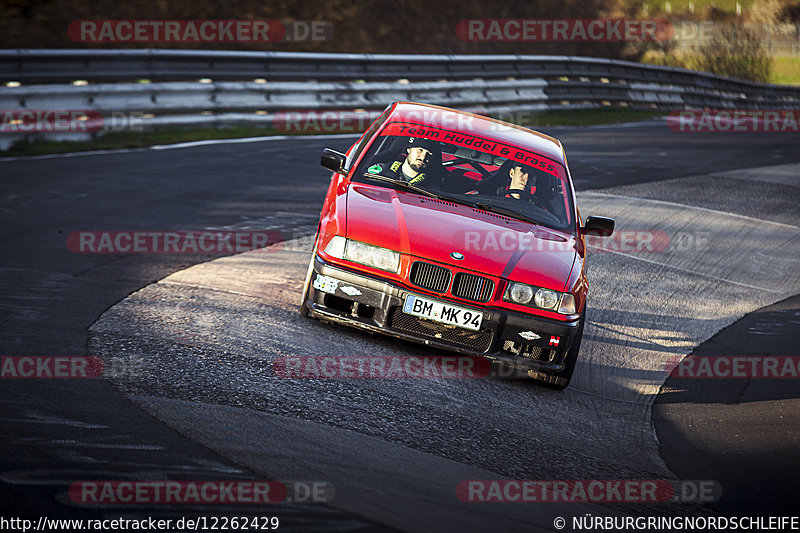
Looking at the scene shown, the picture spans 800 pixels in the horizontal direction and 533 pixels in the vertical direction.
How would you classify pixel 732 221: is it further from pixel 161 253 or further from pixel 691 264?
pixel 161 253

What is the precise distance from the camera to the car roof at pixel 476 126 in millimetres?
7562

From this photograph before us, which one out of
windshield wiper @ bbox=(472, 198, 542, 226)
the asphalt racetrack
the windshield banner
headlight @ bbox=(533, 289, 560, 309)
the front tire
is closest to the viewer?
the asphalt racetrack

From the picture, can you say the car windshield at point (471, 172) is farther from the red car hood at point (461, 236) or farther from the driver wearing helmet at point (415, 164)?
the red car hood at point (461, 236)

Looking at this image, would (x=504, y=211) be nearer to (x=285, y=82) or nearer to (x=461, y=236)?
(x=461, y=236)

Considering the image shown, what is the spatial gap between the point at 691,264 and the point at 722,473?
576cm

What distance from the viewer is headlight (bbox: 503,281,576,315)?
235 inches

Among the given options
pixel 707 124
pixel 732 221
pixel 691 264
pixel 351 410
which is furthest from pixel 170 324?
pixel 707 124

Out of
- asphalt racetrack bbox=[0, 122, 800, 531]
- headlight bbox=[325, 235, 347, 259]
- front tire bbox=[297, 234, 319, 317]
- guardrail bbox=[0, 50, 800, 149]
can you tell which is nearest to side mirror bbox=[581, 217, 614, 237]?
asphalt racetrack bbox=[0, 122, 800, 531]

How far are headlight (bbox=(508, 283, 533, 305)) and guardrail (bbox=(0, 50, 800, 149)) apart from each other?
29.1 feet

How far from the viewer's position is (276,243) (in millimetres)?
8977

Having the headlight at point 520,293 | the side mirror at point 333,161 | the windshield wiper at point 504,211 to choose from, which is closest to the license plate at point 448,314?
the headlight at point 520,293

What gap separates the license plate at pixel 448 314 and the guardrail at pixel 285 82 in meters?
8.54

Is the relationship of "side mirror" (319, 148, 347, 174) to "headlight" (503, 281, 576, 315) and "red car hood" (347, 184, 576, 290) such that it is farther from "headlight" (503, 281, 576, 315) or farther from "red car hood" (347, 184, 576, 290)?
"headlight" (503, 281, 576, 315)

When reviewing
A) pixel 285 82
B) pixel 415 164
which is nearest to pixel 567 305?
pixel 415 164
